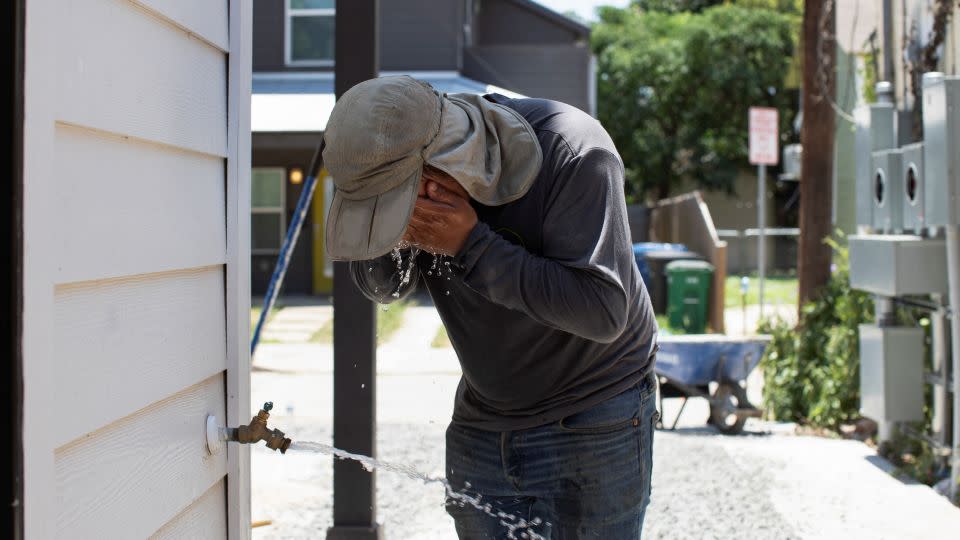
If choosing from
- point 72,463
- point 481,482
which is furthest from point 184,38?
point 481,482

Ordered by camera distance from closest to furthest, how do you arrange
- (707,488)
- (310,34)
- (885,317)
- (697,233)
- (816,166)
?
(707,488) < (885,317) < (816,166) < (310,34) < (697,233)

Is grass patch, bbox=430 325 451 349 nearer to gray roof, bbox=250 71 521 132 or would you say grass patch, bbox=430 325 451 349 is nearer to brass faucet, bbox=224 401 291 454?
gray roof, bbox=250 71 521 132

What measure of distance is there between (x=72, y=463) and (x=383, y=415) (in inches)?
239

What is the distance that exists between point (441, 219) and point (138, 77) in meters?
0.65

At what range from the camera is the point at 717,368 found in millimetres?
7180

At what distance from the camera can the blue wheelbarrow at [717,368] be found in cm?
709

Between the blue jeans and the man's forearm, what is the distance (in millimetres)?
362

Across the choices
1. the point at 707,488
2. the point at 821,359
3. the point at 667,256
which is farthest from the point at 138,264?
the point at 667,256

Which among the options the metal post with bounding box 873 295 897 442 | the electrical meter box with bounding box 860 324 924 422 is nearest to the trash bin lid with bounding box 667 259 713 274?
the metal post with bounding box 873 295 897 442

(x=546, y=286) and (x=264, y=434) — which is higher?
(x=546, y=286)

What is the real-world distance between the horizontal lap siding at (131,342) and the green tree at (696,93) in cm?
2535

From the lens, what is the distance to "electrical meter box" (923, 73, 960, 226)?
5027 mm

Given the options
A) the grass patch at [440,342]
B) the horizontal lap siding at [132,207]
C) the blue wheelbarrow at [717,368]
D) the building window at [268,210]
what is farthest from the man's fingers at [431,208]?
the building window at [268,210]

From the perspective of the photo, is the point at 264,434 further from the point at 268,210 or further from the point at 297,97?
the point at 268,210
